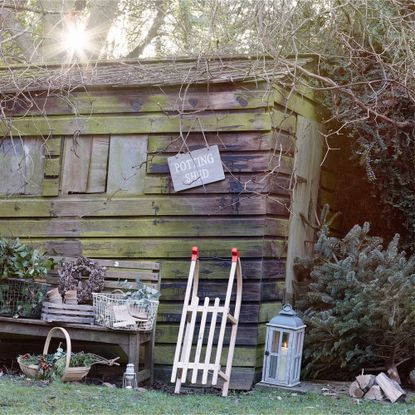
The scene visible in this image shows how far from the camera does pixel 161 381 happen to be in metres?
6.79

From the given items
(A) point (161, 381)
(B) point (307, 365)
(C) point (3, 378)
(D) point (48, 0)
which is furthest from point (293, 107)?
(D) point (48, 0)

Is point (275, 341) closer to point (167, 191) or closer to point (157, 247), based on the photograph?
point (157, 247)

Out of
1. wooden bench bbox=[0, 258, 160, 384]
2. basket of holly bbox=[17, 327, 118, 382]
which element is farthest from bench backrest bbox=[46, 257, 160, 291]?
basket of holly bbox=[17, 327, 118, 382]

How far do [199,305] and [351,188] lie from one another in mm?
2525

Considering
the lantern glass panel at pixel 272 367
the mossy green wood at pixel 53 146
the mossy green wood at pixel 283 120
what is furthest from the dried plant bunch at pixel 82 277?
the mossy green wood at pixel 283 120

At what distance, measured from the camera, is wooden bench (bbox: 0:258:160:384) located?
6.30 meters

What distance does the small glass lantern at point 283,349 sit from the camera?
243 inches

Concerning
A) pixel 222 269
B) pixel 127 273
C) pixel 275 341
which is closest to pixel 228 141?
pixel 222 269

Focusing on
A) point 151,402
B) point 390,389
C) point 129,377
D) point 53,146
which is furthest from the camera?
point 53,146

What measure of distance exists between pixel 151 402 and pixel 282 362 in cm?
133

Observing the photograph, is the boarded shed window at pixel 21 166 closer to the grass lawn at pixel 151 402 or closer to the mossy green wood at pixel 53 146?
the mossy green wood at pixel 53 146

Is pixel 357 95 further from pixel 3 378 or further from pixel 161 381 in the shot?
pixel 3 378

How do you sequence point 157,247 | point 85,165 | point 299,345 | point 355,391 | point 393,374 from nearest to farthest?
point 355,391
point 299,345
point 393,374
point 157,247
point 85,165

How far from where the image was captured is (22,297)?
6672mm
